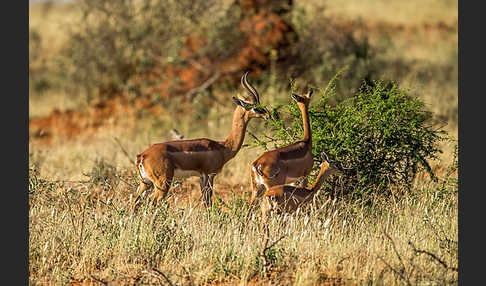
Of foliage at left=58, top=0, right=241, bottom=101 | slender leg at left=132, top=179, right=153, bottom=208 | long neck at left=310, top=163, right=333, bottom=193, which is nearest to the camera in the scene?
long neck at left=310, top=163, right=333, bottom=193

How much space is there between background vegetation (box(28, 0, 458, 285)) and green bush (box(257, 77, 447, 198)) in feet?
0.08

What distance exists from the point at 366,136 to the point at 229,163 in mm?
3201

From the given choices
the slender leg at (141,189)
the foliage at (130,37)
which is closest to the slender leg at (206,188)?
the slender leg at (141,189)

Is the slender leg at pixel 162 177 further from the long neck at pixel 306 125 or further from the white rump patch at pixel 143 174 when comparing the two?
the long neck at pixel 306 125

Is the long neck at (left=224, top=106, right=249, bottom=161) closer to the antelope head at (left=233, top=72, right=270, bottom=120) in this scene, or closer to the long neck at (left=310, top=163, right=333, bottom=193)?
the antelope head at (left=233, top=72, right=270, bottom=120)

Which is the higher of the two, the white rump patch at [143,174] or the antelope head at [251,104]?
the antelope head at [251,104]

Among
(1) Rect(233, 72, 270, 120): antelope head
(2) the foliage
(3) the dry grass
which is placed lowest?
(3) the dry grass

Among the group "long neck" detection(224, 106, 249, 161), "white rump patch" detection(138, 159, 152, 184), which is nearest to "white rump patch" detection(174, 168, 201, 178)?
"white rump patch" detection(138, 159, 152, 184)

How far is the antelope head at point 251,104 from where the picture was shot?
6.98 metres

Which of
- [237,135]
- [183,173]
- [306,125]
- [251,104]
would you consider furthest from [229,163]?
[306,125]

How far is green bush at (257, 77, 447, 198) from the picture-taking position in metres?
7.33

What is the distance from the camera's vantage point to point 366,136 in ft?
24.5

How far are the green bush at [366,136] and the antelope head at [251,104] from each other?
0.51 m

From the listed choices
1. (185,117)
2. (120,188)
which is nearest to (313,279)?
(120,188)
